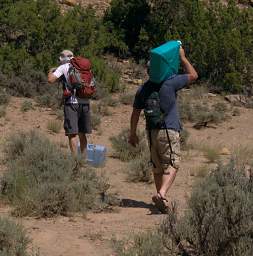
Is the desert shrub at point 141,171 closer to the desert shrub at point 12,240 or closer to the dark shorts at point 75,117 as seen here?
the dark shorts at point 75,117

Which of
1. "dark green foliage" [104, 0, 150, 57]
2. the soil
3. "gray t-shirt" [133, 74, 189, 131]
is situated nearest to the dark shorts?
the soil

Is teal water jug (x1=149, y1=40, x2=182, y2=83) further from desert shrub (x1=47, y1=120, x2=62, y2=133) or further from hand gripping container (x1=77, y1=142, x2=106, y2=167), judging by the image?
desert shrub (x1=47, y1=120, x2=62, y2=133)

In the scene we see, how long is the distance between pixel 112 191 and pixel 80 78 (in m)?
1.41

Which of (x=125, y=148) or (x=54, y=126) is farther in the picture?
(x=54, y=126)

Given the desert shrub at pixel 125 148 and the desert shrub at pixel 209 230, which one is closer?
the desert shrub at pixel 209 230

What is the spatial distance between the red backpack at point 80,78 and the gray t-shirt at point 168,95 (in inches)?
64.8

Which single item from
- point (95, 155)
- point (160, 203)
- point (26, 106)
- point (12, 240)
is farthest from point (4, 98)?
point (12, 240)

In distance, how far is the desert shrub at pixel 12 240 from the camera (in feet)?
17.0

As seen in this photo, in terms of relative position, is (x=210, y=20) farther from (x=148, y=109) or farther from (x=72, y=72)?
(x=148, y=109)

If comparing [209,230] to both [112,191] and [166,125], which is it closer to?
[166,125]

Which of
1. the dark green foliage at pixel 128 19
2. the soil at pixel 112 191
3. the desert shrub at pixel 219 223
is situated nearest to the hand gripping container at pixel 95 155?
the soil at pixel 112 191

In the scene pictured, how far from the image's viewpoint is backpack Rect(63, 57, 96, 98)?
28.2 feet

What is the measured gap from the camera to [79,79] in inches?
339

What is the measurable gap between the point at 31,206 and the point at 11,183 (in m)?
0.66
